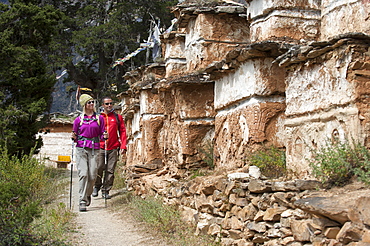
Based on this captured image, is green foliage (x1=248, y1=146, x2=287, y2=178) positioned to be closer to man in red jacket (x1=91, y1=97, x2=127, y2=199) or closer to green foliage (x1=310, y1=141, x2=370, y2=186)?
green foliage (x1=310, y1=141, x2=370, y2=186)

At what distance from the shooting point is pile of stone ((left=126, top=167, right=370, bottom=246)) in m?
3.18

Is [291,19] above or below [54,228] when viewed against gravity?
above

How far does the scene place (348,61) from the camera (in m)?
3.96

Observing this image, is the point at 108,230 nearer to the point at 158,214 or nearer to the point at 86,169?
the point at 158,214

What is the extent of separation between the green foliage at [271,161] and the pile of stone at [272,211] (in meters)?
0.17

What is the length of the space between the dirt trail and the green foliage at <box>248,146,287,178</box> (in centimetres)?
148

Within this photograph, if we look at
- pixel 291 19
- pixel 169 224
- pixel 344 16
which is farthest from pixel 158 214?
pixel 344 16

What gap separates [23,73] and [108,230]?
12.1m

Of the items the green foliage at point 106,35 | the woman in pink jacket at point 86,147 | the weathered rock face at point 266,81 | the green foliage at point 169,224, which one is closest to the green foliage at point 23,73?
the weathered rock face at point 266,81

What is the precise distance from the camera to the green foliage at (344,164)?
3.65 metres

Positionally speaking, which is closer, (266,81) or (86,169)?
(266,81)

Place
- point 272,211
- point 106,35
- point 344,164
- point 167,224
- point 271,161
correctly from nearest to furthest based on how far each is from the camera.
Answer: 1. point 344,164
2. point 272,211
3. point 271,161
4. point 167,224
5. point 106,35

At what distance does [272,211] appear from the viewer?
412 centimetres

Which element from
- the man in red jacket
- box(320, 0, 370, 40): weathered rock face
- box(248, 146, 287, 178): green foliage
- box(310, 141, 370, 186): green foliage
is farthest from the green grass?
box(320, 0, 370, 40): weathered rock face
